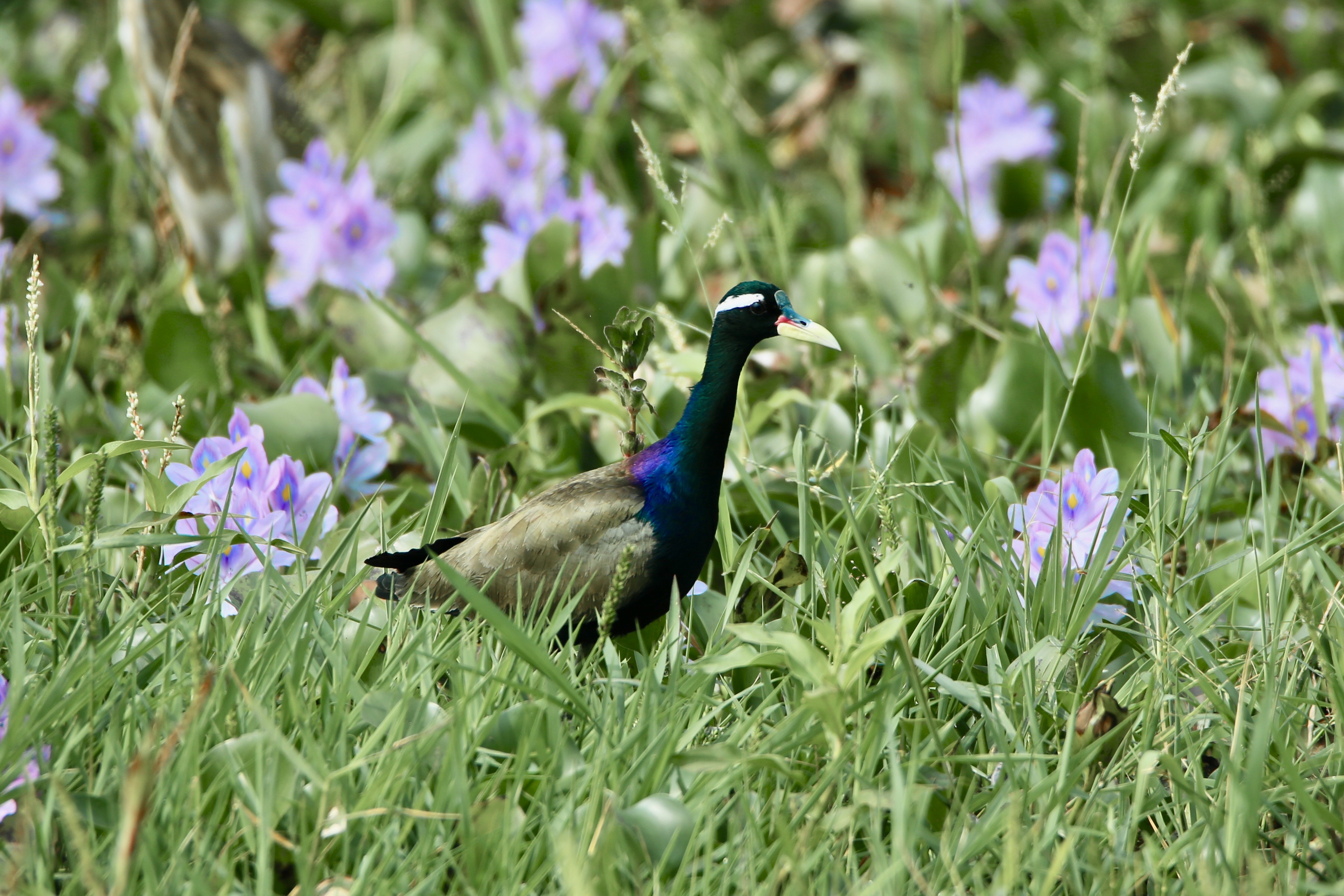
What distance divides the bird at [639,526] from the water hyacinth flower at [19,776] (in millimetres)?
617

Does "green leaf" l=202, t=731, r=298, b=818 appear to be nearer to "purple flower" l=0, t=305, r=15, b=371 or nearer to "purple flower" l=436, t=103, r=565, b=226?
"purple flower" l=0, t=305, r=15, b=371

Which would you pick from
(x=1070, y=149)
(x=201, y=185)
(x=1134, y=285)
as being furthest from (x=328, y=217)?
(x=1070, y=149)

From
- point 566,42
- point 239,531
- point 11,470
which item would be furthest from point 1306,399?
point 566,42

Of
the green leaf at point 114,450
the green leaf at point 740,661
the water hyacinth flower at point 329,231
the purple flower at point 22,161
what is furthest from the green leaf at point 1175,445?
the purple flower at point 22,161

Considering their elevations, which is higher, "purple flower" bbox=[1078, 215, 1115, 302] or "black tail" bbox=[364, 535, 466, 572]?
"black tail" bbox=[364, 535, 466, 572]

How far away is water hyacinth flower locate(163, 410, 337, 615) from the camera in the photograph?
2.32 m

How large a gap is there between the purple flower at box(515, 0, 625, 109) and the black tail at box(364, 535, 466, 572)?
9.89 ft

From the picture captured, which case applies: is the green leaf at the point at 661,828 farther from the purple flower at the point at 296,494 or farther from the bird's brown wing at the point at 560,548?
the purple flower at the point at 296,494

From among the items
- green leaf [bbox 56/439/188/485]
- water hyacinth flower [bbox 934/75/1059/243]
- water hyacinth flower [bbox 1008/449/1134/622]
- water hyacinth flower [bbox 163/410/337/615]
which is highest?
green leaf [bbox 56/439/188/485]

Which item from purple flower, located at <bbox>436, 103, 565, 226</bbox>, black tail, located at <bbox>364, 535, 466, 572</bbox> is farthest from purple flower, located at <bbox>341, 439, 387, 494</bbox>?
purple flower, located at <bbox>436, 103, 565, 226</bbox>

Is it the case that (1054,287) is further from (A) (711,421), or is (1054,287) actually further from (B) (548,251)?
(A) (711,421)

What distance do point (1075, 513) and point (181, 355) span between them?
221 cm

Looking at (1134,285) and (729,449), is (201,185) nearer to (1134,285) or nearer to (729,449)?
(729,449)

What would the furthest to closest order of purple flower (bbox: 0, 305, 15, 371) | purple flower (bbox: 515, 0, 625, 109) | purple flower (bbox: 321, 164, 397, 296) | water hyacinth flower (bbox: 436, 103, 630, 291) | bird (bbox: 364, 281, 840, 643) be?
1. purple flower (bbox: 515, 0, 625, 109)
2. water hyacinth flower (bbox: 436, 103, 630, 291)
3. purple flower (bbox: 321, 164, 397, 296)
4. purple flower (bbox: 0, 305, 15, 371)
5. bird (bbox: 364, 281, 840, 643)
